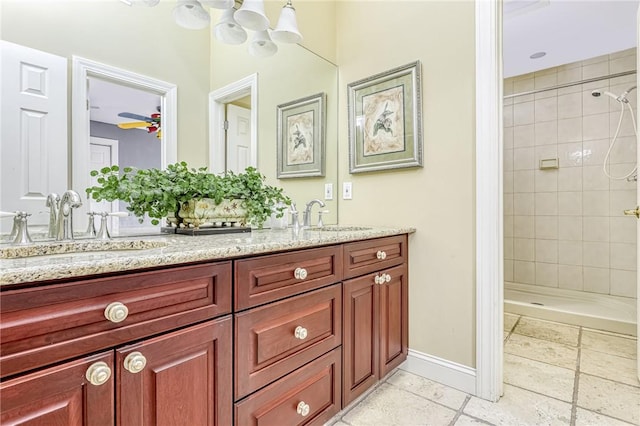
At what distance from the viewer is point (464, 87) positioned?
5.41 feet

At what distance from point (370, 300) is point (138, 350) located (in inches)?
40.2

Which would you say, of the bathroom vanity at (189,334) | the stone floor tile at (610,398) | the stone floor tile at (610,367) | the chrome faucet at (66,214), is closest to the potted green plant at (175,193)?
the chrome faucet at (66,214)

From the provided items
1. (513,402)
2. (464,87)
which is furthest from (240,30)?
(513,402)

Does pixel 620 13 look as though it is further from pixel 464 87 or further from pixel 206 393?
pixel 206 393

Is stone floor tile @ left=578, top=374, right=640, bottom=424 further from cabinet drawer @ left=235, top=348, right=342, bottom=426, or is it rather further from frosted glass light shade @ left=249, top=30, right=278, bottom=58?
frosted glass light shade @ left=249, top=30, right=278, bottom=58

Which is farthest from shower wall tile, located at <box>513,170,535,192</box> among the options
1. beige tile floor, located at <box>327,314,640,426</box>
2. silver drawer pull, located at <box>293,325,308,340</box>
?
silver drawer pull, located at <box>293,325,308,340</box>

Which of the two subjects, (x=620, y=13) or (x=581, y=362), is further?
(x=620, y=13)

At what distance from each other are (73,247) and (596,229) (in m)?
3.96

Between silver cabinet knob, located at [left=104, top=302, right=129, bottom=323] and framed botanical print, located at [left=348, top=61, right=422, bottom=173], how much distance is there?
60.4 inches

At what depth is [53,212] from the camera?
1116 mm

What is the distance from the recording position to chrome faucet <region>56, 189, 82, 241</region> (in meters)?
1.09

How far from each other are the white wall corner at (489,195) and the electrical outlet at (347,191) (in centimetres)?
79

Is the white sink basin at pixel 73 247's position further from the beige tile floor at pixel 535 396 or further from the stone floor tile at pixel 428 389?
the stone floor tile at pixel 428 389

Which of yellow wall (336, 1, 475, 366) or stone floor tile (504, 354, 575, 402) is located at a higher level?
yellow wall (336, 1, 475, 366)
